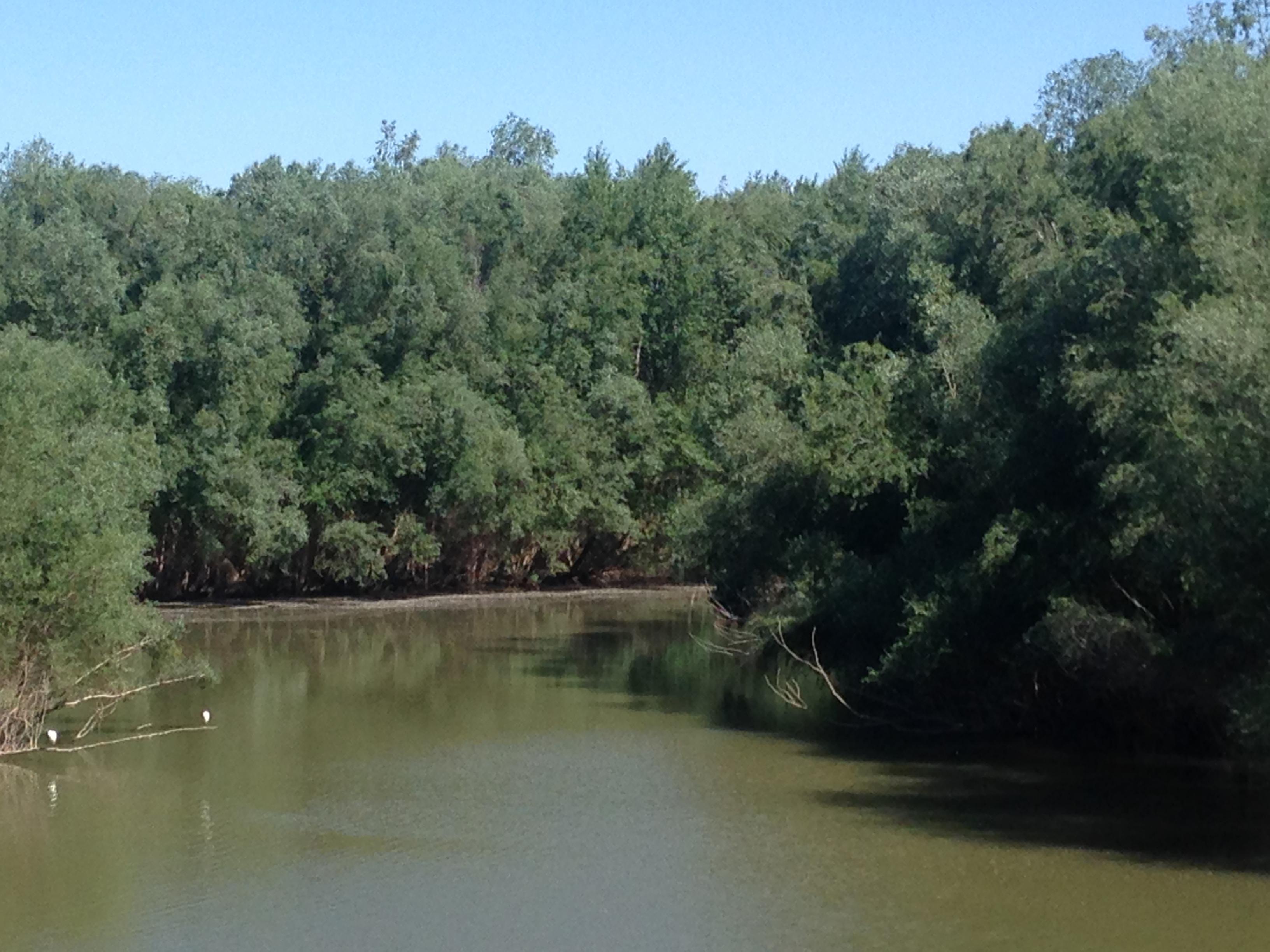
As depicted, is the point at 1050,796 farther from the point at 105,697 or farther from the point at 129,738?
the point at 129,738

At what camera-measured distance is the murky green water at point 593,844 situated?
672 inches

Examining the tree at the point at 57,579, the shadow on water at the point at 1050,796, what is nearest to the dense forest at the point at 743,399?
the tree at the point at 57,579

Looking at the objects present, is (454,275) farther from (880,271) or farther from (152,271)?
(880,271)

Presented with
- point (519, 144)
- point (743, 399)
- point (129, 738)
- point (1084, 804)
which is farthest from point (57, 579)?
point (519, 144)

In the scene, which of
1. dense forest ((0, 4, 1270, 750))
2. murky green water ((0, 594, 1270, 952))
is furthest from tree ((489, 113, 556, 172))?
murky green water ((0, 594, 1270, 952))

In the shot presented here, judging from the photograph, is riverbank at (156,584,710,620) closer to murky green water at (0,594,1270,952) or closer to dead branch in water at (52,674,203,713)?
dead branch in water at (52,674,203,713)

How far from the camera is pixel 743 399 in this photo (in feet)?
143

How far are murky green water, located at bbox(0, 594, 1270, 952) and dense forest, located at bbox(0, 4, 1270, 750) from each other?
1940 mm

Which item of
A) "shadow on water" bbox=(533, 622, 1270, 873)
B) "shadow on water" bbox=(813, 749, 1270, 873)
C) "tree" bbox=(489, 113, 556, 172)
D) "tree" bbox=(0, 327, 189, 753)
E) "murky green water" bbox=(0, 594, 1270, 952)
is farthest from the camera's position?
"tree" bbox=(489, 113, 556, 172)

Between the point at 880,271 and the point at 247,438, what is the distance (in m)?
22.0

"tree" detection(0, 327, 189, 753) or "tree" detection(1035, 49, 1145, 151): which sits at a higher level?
"tree" detection(1035, 49, 1145, 151)

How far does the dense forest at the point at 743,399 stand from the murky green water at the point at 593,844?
6.37 ft

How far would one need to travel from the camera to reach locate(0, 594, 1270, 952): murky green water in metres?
17.1

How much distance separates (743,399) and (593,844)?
24.0 m
